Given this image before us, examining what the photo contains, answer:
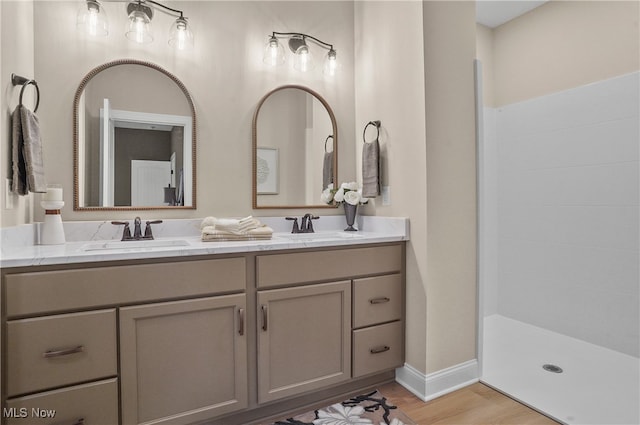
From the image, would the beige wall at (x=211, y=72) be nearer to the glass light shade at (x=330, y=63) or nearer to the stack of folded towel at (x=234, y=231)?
the glass light shade at (x=330, y=63)

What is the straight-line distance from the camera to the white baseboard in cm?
197

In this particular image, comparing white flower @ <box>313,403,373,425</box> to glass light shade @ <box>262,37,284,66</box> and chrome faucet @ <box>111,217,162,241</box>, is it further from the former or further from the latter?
glass light shade @ <box>262,37,284,66</box>

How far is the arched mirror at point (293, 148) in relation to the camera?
2.33 m

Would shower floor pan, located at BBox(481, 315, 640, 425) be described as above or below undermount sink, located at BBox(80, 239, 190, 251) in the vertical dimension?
below

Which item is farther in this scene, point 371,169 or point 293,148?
point 293,148

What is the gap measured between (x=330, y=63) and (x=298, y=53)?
9.3 inches

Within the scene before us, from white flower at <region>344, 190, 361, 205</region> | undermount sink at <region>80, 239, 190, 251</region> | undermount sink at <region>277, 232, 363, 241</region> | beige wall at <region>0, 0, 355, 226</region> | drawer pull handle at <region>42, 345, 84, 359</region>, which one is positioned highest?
beige wall at <region>0, 0, 355, 226</region>

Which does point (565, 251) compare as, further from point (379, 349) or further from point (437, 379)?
point (379, 349)

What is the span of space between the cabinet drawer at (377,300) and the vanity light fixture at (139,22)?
1706 millimetres

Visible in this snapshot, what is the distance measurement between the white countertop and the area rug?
857 millimetres

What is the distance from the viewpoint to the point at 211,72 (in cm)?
218

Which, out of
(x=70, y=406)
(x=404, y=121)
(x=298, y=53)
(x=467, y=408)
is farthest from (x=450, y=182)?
(x=70, y=406)

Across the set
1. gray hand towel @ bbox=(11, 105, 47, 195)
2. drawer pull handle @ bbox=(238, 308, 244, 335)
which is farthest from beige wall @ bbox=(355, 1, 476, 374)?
gray hand towel @ bbox=(11, 105, 47, 195)

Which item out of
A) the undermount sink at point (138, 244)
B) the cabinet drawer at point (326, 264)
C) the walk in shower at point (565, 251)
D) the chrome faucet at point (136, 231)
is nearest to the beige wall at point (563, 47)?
the walk in shower at point (565, 251)
